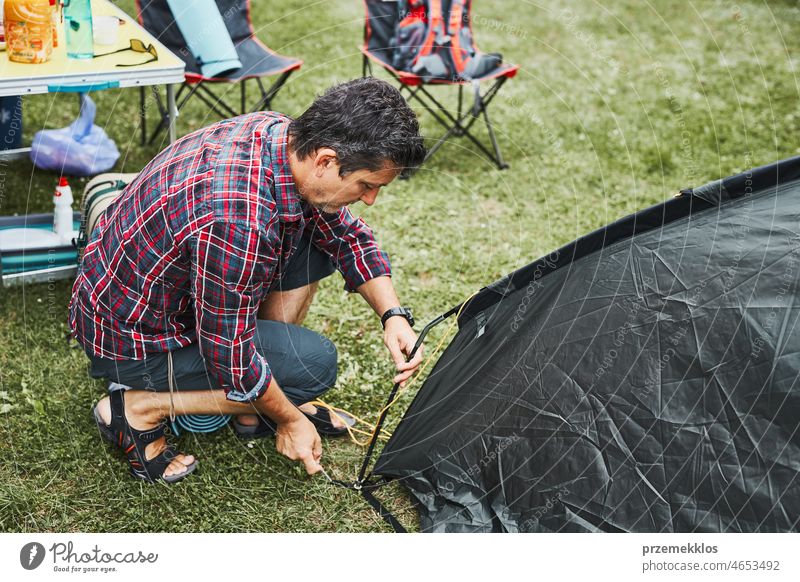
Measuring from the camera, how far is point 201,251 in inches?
65.0

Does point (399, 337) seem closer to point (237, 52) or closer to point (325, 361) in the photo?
point (325, 361)

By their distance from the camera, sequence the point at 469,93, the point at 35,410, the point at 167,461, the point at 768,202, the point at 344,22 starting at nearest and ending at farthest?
the point at 768,202, the point at 167,461, the point at 35,410, the point at 469,93, the point at 344,22

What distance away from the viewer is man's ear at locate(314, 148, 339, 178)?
64.9 inches

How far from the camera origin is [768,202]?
1.80m

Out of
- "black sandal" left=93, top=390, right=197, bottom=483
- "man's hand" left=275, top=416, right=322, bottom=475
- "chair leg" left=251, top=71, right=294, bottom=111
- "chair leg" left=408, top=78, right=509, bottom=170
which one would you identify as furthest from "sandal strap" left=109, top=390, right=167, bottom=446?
"chair leg" left=408, top=78, right=509, bottom=170

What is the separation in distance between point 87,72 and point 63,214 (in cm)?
54

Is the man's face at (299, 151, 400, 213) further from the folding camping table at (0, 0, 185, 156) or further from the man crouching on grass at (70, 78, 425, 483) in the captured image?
the folding camping table at (0, 0, 185, 156)

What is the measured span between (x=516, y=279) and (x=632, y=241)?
0.89 ft

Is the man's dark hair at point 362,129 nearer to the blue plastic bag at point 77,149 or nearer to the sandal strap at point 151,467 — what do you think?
the sandal strap at point 151,467

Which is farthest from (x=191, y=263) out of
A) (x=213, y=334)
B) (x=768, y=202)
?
(x=768, y=202)

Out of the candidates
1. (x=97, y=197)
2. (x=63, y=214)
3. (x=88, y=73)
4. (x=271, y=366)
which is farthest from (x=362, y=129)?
(x=63, y=214)

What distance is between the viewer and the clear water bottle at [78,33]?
2.66 m
